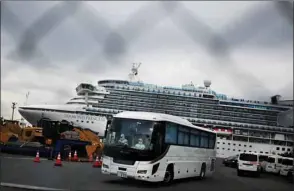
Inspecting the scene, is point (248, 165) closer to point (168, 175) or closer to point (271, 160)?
point (271, 160)

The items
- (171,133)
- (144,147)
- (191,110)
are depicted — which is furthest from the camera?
(191,110)

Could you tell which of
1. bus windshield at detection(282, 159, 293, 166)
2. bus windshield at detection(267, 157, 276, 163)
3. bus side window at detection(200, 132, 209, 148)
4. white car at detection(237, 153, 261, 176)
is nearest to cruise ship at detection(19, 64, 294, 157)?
bus windshield at detection(267, 157, 276, 163)

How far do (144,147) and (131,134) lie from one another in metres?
0.47

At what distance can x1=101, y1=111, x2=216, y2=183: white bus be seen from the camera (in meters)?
8.66

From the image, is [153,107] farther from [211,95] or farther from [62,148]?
[62,148]

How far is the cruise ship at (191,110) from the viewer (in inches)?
1244

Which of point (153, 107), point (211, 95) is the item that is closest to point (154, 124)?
point (153, 107)

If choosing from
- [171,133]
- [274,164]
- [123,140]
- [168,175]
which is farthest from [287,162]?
[123,140]

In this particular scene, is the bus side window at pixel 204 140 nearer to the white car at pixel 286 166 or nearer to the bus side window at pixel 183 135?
the bus side window at pixel 183 135

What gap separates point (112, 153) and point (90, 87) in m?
29.4

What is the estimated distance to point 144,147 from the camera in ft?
28.7

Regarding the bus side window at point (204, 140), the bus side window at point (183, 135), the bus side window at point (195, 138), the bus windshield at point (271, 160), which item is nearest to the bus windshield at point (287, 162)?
the bus windshield at point (271, 160)

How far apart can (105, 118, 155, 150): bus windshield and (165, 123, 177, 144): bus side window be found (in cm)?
60

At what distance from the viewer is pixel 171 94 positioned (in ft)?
104
